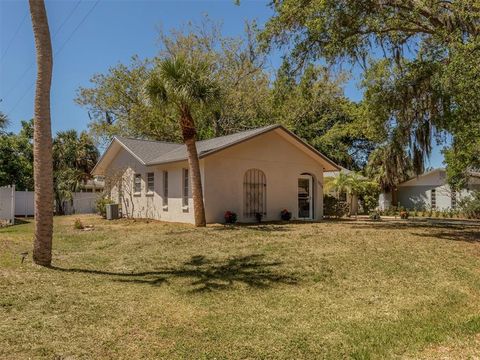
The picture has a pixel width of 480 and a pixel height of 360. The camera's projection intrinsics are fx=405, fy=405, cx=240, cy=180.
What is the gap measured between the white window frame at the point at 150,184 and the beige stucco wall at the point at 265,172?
17.1 feet

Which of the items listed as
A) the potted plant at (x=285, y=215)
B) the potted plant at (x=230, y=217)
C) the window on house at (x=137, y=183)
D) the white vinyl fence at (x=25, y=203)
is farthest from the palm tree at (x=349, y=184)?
the white vinyl fence at (x=25, y=203)

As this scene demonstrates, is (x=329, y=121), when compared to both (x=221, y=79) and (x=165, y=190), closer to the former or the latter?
(x=221, y=79)

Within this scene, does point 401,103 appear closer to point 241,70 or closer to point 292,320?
point 292,320

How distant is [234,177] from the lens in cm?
1836

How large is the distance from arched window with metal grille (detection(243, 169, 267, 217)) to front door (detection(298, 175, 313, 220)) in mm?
3024

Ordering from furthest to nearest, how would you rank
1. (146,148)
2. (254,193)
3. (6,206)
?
(146,148), (6,206), (254,193)

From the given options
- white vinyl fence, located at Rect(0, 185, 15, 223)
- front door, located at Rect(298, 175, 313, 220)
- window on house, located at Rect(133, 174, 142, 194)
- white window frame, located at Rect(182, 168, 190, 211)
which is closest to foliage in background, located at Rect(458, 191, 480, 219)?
front door, located at Rect(298, 175, 313, 220)

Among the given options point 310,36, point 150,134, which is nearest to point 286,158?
point 310,36

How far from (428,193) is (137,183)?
80.8 ft

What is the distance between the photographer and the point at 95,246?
1270 cm

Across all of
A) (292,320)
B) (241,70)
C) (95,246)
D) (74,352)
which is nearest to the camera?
(74,352)

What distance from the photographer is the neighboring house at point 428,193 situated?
3220 centimetres

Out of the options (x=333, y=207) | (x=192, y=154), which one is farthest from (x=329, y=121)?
(x=192, y=154)

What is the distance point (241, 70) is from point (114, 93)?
1030cm
